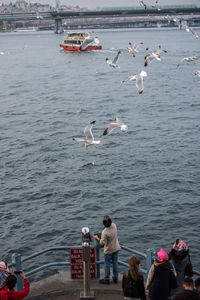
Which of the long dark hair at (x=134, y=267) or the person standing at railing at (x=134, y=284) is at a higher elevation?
the long dark hair at (x=134, y=267)

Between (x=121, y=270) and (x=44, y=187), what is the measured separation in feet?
29.5

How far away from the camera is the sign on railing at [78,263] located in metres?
8.85

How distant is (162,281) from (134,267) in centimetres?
66

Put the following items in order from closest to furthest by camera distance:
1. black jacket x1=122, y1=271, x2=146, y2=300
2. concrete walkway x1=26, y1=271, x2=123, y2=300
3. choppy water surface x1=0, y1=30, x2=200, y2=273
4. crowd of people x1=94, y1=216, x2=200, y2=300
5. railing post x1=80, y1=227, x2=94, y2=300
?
1. crowd of people x1=94, y1=216, x2=200, y2=300
2. black jacket x1=122, y1=271, x2=146, y2=300
3. railing post x1=80, y1=227, x2=94, y2=300
4. concrete walkway x1=26, y1=271, x2=123, y2=300
5. choppy water surface x1=0, y1=30, x2=200, y2=273

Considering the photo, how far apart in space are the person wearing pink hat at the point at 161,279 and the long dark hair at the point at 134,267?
0.39 m

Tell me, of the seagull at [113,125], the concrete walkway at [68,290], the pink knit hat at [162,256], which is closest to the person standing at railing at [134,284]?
the pink knit hat at [162,256]

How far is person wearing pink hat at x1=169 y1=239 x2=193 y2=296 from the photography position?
7.29 meters

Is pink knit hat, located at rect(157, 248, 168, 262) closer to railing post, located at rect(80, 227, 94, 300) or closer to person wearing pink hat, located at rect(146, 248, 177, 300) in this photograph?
person wearing pink hat, located at rect(146, 248, 177, 300)

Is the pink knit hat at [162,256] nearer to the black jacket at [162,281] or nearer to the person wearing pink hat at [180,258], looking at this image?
the black jacket at [162,281]

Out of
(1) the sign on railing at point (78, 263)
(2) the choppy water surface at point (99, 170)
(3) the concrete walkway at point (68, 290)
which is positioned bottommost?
(2) the choppy water surface at point (99, 170)

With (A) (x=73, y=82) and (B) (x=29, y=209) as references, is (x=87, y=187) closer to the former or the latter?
(B) (x=29, y=209)

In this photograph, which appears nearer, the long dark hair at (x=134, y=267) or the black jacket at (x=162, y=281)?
the long dark hair at (x=134, y=267)

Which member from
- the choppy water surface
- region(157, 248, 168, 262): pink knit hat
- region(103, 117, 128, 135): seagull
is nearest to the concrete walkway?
region(157, 248, 168, 262): pink knit hat

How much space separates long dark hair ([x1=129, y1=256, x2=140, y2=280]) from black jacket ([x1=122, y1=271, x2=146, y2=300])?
113mm
